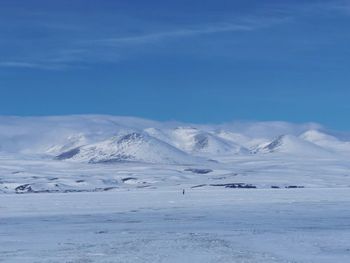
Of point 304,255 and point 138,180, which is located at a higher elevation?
point 138,180

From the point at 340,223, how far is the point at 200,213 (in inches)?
374

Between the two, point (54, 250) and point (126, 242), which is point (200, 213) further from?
point (54, 250)

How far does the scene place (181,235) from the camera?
91.9ft

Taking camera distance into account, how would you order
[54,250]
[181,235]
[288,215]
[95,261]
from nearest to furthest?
[95,261] < [54,250] < [181,235] < [288,215]

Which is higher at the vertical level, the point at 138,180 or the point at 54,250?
the point at 138,180

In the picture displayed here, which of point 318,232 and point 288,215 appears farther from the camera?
point 288,215

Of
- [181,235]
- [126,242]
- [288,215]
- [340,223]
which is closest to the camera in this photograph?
[126,242]

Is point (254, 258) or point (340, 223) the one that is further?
point (340, 223)

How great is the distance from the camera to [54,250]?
2375 cm

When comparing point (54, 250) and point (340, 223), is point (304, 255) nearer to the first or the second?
point (54, 250)

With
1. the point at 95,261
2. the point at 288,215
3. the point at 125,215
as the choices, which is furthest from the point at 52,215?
the point at 95,261

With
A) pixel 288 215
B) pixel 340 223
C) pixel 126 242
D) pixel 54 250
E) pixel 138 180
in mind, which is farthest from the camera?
pixel 138 180

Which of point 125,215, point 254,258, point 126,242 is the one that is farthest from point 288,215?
point 254,258

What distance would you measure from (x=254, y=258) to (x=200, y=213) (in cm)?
1874
